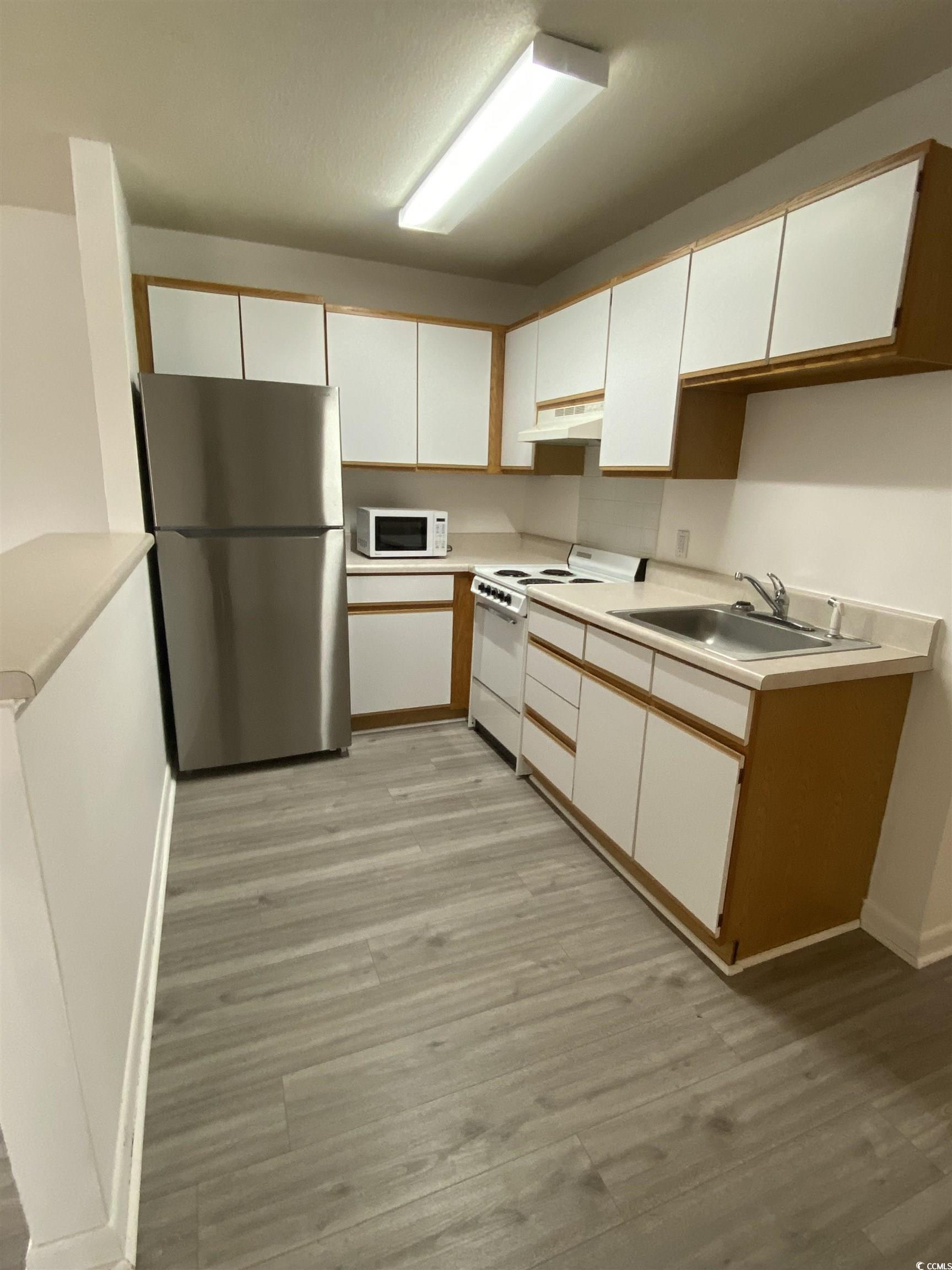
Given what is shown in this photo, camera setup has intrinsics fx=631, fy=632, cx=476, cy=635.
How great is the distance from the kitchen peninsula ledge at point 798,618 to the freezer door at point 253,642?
1.07 meters

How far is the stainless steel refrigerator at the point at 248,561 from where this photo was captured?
2.58 meters

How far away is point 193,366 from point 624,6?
2.18 m

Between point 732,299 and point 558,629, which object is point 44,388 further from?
point 732,299

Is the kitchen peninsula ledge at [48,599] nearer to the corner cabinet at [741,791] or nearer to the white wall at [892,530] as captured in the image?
the corner cabinet at [741,791]

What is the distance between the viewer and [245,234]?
10.2 feet

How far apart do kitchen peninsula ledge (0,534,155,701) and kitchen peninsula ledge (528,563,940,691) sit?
1470 millimetres

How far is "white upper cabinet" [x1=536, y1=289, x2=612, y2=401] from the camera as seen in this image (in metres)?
2.69

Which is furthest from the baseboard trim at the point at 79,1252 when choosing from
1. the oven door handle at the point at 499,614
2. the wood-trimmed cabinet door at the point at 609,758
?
the oven door handle at the point at 499,614

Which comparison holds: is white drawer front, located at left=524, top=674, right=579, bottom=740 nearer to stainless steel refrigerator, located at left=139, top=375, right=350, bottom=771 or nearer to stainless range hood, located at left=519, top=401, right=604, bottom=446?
stainless steel refrigerator, located at left=139, top=375, right=350, bottom=771

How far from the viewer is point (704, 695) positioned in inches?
70.8

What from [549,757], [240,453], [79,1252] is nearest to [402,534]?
[240,453]

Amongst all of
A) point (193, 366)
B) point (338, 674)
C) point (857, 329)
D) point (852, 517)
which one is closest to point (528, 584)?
point (338, 674)

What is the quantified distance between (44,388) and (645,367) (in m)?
2.81

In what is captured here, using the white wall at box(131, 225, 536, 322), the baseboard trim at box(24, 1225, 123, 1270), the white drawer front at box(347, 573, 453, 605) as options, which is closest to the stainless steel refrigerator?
the white drawer front at box(347, 573, 453, 605)
